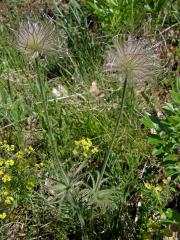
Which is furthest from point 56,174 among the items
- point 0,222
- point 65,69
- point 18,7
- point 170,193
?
point 18,7

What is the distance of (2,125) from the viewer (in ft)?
9.93

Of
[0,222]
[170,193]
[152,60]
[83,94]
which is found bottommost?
[0,222]

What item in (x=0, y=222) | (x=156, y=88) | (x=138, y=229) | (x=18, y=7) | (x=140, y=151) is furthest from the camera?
(x=18, y=7)

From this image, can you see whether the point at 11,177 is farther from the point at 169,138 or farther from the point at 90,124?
the point at 169,138

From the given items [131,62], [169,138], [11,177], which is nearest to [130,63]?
[131,62]

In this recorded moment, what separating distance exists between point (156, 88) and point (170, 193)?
1046mm

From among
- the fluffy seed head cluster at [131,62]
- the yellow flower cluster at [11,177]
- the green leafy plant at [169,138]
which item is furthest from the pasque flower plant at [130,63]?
A: the yellow flower cluster at [11,177]

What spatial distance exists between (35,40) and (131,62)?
43 cm

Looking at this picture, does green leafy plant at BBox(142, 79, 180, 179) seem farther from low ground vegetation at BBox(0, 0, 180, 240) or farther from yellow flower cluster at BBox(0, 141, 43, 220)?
yellow flower cluster at BBox(0, 141, 43, 220)

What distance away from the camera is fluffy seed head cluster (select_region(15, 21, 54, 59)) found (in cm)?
191

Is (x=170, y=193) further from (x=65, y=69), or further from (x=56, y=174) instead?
(x=65, y=69)

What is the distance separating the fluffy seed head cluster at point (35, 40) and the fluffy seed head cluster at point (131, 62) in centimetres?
28

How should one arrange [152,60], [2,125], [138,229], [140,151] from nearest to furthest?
[152,60], [138,229], [140,151], [2,125]

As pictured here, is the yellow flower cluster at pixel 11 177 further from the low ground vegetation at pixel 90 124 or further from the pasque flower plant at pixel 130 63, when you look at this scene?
the pasque flower plant at pixel 130 63
